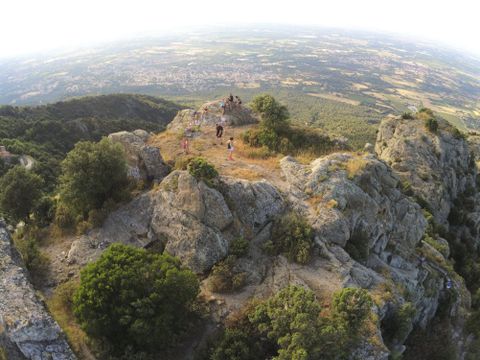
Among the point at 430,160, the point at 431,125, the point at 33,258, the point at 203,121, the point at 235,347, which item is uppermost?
the point at 203,121

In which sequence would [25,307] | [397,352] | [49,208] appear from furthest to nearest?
1. [49,208]
2. [397,352]
3. [25,307]

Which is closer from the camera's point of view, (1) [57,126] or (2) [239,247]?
(2) [239,247]

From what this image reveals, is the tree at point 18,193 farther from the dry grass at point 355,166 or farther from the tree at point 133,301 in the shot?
the dry grass at point 355,166

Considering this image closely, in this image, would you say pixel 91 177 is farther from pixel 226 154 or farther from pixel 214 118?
pixel 214 118

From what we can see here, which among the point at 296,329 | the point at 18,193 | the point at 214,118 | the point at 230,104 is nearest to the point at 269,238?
the point at 296,329

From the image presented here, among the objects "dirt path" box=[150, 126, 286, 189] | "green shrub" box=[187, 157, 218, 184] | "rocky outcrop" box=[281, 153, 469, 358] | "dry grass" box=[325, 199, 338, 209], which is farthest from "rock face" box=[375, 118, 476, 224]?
"green shrub" box=[187, 157, 218, 184]

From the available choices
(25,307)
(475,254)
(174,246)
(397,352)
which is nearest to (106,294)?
(25,307)

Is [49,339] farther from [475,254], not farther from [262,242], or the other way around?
[475,254]

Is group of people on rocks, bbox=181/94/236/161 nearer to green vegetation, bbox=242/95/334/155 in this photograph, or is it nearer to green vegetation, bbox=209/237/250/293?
green vegetation, bbox=242/95/334/155

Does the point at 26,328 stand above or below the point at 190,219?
below
